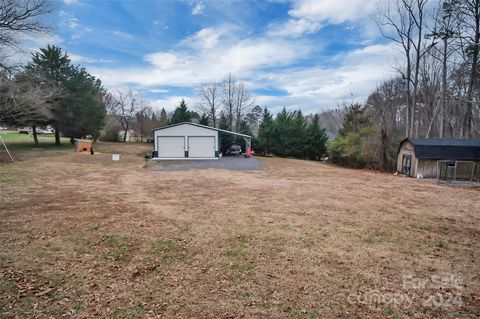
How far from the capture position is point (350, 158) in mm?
23312

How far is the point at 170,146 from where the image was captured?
22.6 m

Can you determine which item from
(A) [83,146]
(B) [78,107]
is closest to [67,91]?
(B) [78,107]

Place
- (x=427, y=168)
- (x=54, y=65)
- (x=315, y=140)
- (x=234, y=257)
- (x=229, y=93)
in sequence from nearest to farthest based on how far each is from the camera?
(x=234, y=257) < (x=427, y=168) < (x=54, y=65) < (x=315, y=140) < (x=229, y=93)

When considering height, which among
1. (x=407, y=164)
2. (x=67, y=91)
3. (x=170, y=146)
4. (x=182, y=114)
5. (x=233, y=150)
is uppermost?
(x=67, y=91)

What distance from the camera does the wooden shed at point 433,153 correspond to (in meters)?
15.7

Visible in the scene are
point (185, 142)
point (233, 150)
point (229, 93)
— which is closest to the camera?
point (185, 142)

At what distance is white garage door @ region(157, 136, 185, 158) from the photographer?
890 inches

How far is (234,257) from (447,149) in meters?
17.3

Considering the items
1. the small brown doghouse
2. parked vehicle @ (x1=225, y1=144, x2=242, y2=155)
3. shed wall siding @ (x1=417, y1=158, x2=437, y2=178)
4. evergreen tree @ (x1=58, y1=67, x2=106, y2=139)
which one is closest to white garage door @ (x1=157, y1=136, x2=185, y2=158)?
parked vehicle @ (x1=225, y1=144, x2=242, y2=155)

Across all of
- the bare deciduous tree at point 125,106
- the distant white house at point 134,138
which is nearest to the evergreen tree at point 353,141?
the distant white house at point 134,138

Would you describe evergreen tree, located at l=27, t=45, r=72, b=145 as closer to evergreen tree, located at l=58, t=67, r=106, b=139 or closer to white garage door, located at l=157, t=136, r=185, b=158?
evergreen tree, located at l=58, t=67, r=106, b=139

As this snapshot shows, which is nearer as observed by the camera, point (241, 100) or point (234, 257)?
point (234, 257)

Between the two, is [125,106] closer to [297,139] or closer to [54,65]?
[54,65]

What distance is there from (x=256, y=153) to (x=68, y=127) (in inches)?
773
